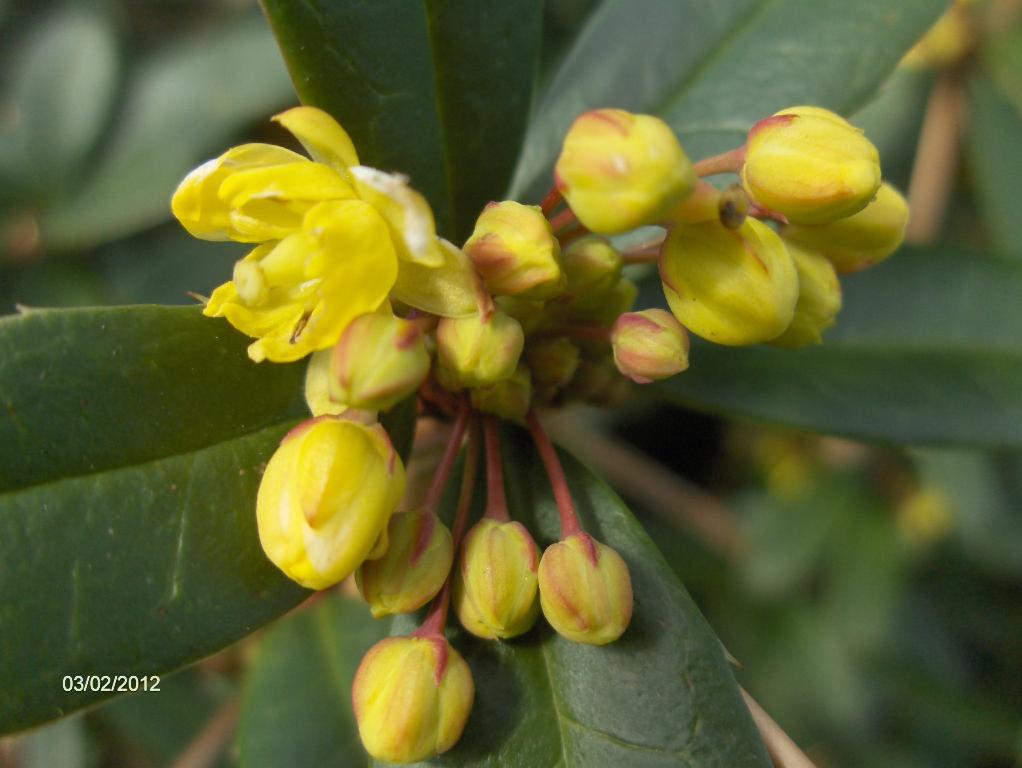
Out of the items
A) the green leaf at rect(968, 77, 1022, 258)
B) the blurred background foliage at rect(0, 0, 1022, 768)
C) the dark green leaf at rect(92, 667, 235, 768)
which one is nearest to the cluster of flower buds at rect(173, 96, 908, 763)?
the blurred background foliage at rect(0, 0, 1022, 768)

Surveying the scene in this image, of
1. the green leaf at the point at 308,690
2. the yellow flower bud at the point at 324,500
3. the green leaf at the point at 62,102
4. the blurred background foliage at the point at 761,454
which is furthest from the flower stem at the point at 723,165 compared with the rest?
the green leaf at the point at 62,102

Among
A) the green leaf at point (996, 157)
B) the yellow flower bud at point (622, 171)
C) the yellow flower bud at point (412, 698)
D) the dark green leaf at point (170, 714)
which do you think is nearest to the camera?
the yellow flower bud at point (622, 171)

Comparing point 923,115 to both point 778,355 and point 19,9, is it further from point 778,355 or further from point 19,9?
point 19,9

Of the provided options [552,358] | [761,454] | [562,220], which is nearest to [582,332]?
[552,358]

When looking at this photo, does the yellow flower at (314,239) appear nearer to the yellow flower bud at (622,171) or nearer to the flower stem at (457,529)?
the yellow flower bud at (622,171)

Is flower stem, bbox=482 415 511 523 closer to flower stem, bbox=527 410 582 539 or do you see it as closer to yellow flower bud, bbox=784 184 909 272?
flower stem, bbox=527 410 582 539
